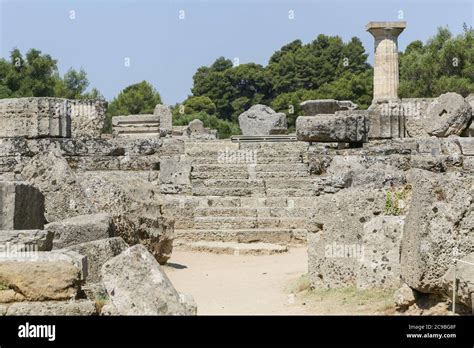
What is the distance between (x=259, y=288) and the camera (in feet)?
29.8

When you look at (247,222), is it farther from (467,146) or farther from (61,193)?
(61,193)

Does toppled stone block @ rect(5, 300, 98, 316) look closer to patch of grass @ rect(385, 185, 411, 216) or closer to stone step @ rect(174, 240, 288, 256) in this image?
patch of grass @ rect(385, 185, 411, 216)

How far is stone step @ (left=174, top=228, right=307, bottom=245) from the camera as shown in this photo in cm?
1278

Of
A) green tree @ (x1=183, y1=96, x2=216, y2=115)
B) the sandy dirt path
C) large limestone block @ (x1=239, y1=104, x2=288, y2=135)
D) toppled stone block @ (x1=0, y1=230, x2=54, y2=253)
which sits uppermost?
green tree @ (x1=183, y1=96, x2=216, y2=115)

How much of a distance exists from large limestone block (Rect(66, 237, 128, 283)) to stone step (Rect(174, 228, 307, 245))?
509cm

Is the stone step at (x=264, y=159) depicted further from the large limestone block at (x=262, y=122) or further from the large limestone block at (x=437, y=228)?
the large limestone block at (x=262, y=122)

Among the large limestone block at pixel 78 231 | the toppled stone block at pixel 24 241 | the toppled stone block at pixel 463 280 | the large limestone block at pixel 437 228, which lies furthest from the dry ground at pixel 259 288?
the toppled stone block at pixel 24 241

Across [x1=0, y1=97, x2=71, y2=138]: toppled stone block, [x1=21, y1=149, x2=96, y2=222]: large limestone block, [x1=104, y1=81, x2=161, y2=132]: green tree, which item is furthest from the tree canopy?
[x1=21, y1=149, x2=96, y2=222]: large limestone block

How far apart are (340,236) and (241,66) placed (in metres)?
51.7

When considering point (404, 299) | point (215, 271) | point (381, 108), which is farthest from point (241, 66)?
point (404, 299)

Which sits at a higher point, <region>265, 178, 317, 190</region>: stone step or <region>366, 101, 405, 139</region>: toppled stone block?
<region>366, 101, 405, 139</region>: toppled stone block

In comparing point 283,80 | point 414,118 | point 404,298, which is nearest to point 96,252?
point 404,298

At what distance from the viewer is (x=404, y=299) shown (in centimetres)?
660
